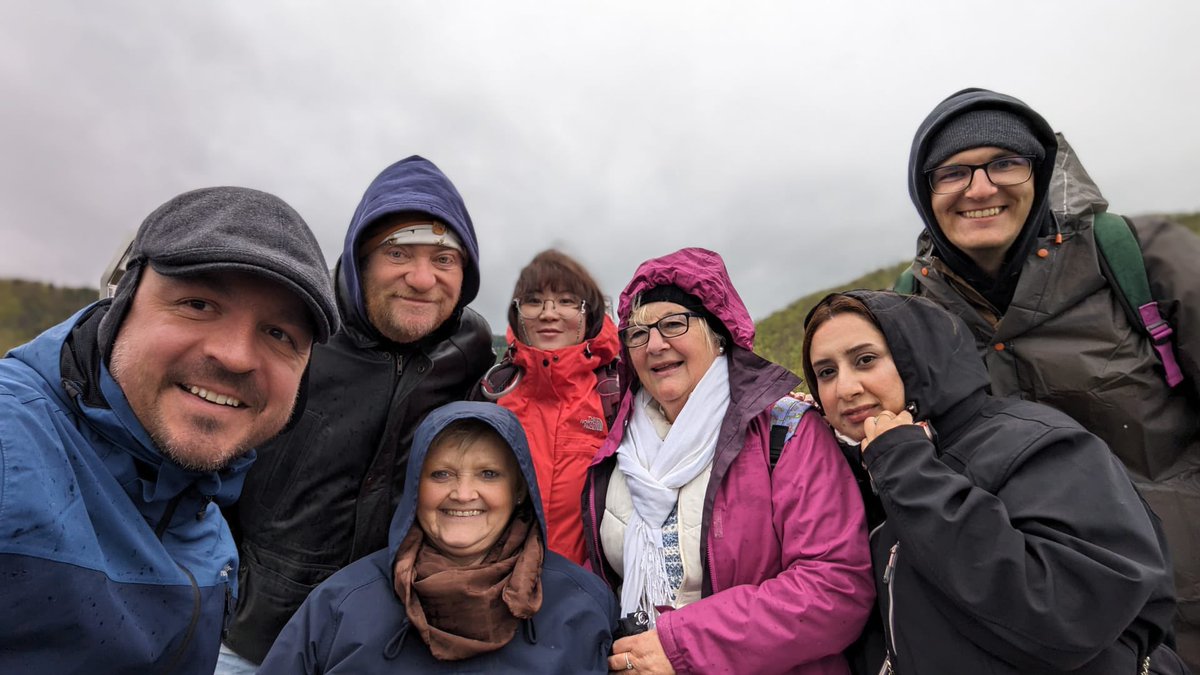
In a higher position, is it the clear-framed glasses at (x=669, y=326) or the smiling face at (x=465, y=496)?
the clear-framed glasses at (x=669, y=326)

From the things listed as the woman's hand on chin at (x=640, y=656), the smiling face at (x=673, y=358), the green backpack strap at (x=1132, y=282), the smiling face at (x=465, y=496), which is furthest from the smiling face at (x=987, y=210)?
the smiling face at (x=465, y=496)

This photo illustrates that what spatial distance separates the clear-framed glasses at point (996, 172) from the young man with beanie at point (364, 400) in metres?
3.16

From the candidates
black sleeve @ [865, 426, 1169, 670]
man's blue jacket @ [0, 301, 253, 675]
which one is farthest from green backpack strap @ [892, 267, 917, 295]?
man's blue jacket @ [0, 301, 253, 675]

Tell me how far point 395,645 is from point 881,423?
Result: 2548 millimetres

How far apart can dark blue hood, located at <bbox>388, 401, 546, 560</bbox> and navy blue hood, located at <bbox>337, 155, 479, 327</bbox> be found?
1.12 metres

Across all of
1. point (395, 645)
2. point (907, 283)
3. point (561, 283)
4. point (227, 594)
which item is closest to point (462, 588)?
point (395, 645)

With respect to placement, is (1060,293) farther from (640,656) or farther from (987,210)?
(640,656)

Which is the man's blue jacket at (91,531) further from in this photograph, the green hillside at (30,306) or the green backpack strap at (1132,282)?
the green hillside at (30,306)

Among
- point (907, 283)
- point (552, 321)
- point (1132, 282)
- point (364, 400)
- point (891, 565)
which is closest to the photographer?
point (891, 565)

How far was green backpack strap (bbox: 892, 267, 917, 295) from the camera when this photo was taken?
4203 millimetres

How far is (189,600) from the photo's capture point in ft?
8.45

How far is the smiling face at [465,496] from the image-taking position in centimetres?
334

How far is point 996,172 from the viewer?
11.5ft

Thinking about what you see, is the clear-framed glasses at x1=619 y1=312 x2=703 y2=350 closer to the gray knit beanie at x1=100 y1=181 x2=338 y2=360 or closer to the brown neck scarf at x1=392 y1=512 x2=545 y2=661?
the brown neck scarf at x1=392 y1=512 x2=545 y2=661
